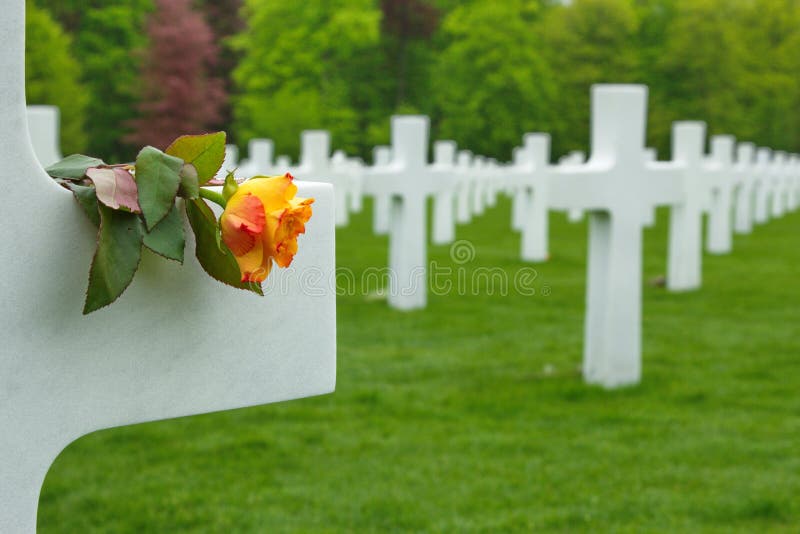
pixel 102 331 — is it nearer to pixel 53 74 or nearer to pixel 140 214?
pixel 140 214

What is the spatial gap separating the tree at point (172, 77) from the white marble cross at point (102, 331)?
34.0m

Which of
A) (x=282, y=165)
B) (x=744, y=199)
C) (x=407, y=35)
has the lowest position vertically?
(x=744, y=199)

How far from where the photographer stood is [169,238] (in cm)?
98

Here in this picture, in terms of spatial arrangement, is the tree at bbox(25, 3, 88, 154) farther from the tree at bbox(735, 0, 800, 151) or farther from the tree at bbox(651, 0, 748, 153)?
the tree at bbox(735, 0, 800, 151)

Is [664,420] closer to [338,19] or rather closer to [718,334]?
[718,334]

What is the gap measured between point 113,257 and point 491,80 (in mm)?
36016

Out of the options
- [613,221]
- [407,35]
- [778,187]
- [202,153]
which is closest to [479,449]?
[613,221]

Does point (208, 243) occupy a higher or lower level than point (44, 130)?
higher

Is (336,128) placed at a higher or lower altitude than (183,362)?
lower

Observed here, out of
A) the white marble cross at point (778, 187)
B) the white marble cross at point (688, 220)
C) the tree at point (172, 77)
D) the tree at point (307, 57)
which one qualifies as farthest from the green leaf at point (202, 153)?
the tree at point (307, 57)

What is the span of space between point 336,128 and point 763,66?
56.8ft

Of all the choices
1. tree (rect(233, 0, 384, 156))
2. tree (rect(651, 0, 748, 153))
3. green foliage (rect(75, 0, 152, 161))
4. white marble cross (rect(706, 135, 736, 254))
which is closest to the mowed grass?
white marble cross (rect(706, 135, 736, 254))

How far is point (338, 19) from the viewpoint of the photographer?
36.6 m

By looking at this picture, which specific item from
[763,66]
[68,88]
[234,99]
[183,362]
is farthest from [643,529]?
[763,66]
